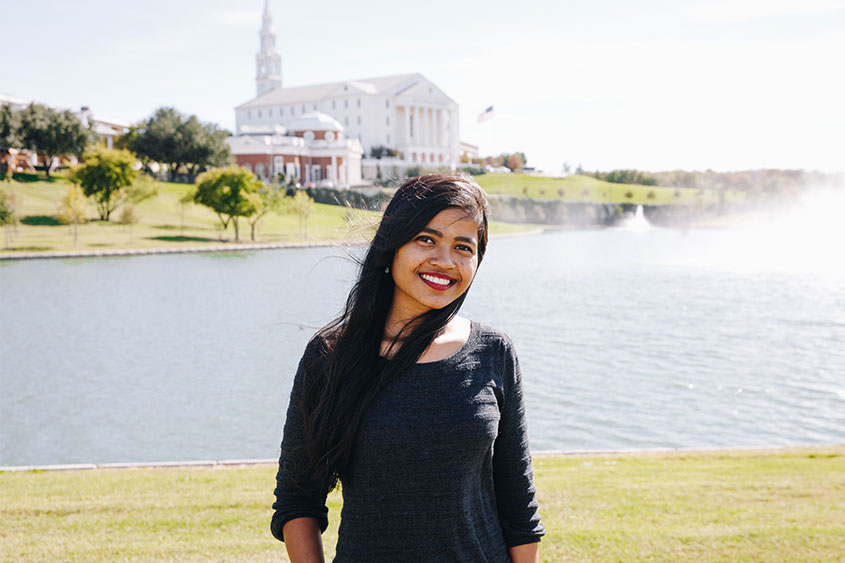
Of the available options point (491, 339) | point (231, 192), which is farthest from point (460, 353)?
point (231, 192)

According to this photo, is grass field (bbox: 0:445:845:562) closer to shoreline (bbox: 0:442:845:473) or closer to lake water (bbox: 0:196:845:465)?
shoreline (bbox: 0:442:845:473)

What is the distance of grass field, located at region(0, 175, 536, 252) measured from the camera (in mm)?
44906

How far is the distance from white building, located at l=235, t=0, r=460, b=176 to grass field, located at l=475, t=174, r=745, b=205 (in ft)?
27.4

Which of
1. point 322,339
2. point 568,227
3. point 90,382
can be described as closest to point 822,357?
point 90,382

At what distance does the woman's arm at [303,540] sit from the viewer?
87.7 inches

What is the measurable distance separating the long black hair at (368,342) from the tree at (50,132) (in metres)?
66.7

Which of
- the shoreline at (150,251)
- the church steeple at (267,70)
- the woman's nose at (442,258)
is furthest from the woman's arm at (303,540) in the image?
the church steeple at (267,70)

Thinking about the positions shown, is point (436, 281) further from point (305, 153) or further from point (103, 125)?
point (103, 125)

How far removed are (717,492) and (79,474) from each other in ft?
20.8

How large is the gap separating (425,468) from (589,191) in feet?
330

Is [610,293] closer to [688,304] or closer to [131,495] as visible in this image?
[688,304]

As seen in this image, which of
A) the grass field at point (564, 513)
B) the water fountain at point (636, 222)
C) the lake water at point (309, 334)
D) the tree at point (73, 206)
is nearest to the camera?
the grass field at point (564, 513)

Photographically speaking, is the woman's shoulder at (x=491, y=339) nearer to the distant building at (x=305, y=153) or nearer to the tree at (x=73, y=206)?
the tree at (x=73, y=206)

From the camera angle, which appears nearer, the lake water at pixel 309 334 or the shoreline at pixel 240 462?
the shoreline at pixel 240 462
